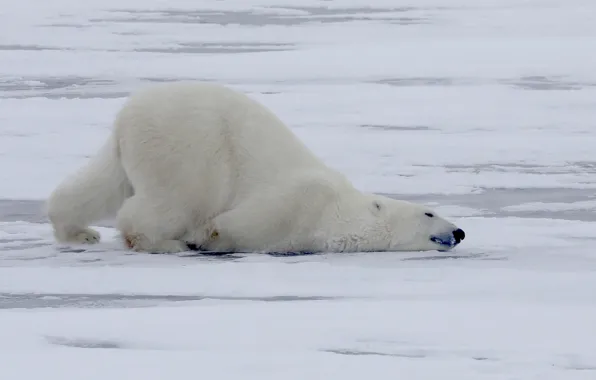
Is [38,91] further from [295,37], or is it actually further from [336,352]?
[336,352]

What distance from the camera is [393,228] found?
16.6 ft

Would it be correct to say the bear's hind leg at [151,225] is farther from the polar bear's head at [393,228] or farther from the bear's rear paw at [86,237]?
the polar bear's head at [393,228]

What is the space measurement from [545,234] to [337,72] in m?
6.64

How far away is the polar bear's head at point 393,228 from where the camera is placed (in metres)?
5.04

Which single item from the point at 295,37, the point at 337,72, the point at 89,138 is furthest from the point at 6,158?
the point at 295,37

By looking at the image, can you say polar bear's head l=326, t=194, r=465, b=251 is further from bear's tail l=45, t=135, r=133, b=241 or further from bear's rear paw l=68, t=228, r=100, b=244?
bear's rear paw l=68, t=228, r=100, b=244

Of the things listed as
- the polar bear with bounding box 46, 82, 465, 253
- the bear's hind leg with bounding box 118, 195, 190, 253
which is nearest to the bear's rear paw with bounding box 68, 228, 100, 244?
the polar bear with bounding box 46, 82, 465, 253

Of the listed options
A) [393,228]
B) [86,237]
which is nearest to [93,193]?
[86,237]

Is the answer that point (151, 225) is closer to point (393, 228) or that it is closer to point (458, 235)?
point (393, 228)

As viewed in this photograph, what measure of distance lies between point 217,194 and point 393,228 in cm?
72

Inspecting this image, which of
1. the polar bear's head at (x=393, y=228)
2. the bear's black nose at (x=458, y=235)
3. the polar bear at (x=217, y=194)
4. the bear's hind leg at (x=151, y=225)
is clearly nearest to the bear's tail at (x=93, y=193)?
the polar bear at (x=217, y=194)

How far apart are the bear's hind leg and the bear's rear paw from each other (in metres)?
0.21

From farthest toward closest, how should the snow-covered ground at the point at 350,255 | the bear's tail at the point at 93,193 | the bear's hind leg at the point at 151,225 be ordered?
the bear's tail at the point at 93,193 < the bear's hind leg at the point at 151,225 < the snow-covered ground at the point at 350,255

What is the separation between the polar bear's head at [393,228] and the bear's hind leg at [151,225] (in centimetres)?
65
